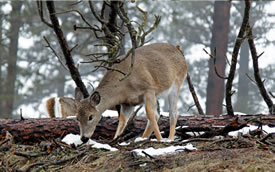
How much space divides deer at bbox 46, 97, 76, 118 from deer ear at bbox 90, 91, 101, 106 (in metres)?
4.21

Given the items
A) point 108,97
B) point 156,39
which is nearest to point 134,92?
point 108,97

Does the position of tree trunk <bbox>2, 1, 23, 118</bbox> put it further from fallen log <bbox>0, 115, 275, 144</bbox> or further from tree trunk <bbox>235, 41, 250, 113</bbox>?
fallen log <bbox>0, 115, 275, 144</bbox>

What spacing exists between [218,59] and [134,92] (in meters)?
11.7

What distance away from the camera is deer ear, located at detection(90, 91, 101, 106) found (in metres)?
5.49

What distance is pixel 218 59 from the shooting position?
16.8 meters

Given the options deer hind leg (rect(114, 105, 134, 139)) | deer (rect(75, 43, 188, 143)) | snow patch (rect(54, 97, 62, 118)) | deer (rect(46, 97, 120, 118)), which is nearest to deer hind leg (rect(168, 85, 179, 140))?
deer (rect(75, 43, 188, 143))

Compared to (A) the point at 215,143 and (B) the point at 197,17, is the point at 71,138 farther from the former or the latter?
(B) the point at 197,17

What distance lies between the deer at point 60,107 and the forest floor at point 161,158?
5497 millimetres

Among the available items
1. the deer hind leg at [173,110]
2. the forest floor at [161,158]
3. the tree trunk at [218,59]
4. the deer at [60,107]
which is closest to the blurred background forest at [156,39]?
the tree trunk at [218,59]

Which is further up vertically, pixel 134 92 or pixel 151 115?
pixel 134 92

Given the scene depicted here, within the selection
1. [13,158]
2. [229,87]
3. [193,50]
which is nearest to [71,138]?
[13,158]

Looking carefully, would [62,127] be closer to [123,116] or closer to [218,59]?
[123,116]

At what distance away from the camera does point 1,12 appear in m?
18.2

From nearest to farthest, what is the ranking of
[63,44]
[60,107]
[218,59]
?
[63,44]
[60,107]
[218,59]
